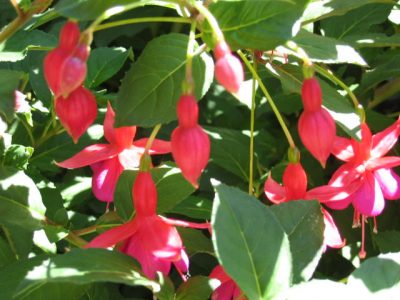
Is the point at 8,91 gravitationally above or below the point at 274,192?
above

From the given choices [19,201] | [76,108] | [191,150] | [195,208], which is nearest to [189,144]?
[191,150]

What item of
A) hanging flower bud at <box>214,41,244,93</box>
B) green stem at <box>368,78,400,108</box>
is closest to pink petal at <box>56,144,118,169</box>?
hanging flower bud at <box>214,41,244,93</box>

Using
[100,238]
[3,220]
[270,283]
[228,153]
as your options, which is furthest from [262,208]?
[228,153]

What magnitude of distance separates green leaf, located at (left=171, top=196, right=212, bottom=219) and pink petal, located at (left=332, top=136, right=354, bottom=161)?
0.24m

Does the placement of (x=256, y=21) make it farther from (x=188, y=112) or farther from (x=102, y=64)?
(x=102, y=64)

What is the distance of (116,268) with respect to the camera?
828 mm

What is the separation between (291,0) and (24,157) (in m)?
0.44

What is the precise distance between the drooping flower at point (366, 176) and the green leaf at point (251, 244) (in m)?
0.20

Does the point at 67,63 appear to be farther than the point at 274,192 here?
No

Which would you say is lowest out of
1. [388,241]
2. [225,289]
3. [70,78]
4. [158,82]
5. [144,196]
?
[388,241]

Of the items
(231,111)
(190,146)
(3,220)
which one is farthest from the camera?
(231,111)

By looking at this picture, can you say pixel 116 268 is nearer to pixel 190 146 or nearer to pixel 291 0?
pixel 190 146

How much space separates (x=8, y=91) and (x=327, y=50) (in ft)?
1.32

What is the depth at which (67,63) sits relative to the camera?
2.39ft
